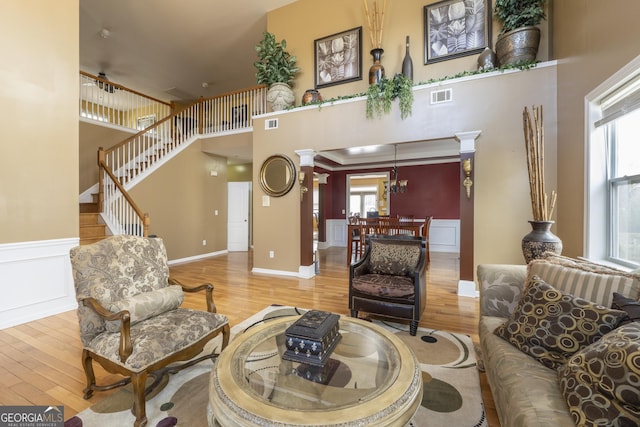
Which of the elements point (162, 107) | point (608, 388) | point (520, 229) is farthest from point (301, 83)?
point (608, 388)

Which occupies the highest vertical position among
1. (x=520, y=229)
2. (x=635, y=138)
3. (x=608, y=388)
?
(x=635, y=138)

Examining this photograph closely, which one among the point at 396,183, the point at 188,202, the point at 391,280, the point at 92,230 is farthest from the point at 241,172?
the point at 391,280

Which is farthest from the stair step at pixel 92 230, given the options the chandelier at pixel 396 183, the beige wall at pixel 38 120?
the chandelier at pixel 396 183

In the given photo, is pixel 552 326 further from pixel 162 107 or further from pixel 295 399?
pixel 162 107

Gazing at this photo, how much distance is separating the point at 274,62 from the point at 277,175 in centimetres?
200

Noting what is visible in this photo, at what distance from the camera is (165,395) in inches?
68.4

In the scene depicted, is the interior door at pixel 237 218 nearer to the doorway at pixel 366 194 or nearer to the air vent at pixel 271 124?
the air vent at pixel 271 124

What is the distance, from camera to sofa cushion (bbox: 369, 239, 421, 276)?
2930 millimetres

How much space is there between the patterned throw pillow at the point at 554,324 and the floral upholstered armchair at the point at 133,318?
1891mm

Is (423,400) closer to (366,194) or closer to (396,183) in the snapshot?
(396,183)

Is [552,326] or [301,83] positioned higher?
[301,83]

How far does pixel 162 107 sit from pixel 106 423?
8.01 m

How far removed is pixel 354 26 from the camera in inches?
180

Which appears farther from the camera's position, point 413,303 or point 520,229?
point 520,229
